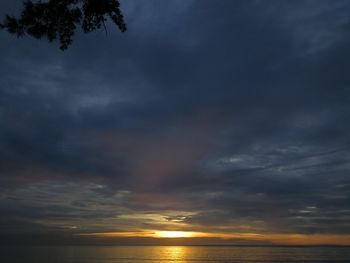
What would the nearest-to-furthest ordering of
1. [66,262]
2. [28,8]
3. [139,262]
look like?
[28,8] < [66,262] < [139,262]

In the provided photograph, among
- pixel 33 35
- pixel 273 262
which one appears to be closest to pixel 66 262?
pixel 273 262

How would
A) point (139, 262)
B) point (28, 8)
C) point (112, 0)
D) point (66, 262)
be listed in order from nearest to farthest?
point (112, 0), point (28, 8), point (66, 262), point (139, 262)

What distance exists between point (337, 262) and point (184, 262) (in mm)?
67762

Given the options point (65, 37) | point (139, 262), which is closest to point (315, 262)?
point (139, 262)

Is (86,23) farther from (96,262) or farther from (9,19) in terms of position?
(96,262)

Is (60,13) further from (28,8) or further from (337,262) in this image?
(337,262)

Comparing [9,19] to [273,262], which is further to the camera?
[273,262]

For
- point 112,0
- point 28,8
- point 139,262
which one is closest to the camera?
point 112,0

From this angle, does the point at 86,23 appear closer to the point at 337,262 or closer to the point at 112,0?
the point at 112,0

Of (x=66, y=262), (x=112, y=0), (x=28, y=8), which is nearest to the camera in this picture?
(x=112, y=0)

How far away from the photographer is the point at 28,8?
1559cm

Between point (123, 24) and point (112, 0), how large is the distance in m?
1.01

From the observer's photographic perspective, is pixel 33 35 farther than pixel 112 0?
Yes

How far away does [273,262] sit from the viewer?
546 ft
